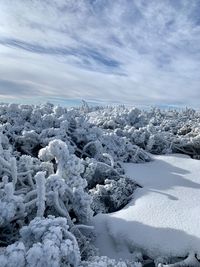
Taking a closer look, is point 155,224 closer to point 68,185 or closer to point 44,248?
point 68,185

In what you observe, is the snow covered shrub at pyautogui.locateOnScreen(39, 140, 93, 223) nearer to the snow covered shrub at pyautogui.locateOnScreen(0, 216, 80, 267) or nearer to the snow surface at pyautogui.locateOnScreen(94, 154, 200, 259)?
the snow surface at pyautogui.locateOnScreen(94, 154, 200, 259)

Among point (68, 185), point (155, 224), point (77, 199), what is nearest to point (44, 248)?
point (77, 199)

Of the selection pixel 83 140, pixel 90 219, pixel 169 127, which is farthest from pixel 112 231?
pixel 169 127

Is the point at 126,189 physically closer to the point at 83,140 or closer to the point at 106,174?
the point at 106,174

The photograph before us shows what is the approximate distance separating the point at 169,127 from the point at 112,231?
28.3 feet

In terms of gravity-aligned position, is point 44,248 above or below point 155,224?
above

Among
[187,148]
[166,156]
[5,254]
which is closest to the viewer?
[5,254]

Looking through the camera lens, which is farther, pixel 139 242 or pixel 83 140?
pixel 83 140

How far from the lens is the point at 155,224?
15.1 ft

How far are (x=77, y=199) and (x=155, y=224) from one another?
92 centimetres

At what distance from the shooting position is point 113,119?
38.4 ft

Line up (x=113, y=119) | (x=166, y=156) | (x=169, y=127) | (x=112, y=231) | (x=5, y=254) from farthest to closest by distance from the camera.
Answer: (x=169, y=127) < (x=113, y=119) < (x=166, y=156) < (x=112, y=231) < (x=5, y=254)

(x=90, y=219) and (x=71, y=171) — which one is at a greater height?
(x=71, y=171)

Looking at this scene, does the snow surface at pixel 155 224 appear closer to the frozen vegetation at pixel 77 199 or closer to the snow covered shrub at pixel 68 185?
the frozen vegetation at pixel 77 199
